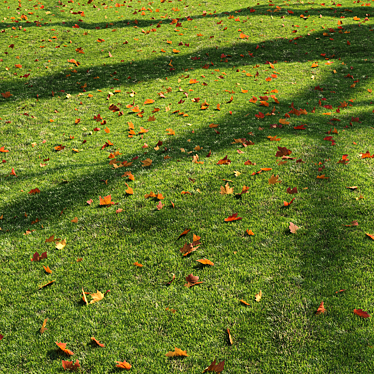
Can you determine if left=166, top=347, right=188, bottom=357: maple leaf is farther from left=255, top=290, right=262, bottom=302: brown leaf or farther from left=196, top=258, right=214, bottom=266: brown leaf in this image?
left=196, top=258, right=214, bottom=266: brown leaf

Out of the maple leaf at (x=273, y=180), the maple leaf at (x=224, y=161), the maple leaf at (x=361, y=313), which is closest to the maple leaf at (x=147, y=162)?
the maple leaf at (x=224, y=161)

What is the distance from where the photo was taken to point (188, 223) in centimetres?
362

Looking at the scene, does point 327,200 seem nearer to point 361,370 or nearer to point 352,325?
point 352,325

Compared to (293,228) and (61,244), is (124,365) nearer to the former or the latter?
(61,244)

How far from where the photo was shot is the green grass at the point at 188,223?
2395mm

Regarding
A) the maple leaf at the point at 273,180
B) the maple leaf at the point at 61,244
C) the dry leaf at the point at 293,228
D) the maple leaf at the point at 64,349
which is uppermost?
the maple leaf at the point at 273,180

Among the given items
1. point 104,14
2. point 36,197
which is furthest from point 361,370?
point 104,14

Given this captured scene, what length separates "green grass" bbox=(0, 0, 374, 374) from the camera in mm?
2395

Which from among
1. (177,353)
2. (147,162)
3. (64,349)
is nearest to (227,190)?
(147,162)

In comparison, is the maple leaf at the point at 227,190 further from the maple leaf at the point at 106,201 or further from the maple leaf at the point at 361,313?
the maple leaf at the point at 361,313

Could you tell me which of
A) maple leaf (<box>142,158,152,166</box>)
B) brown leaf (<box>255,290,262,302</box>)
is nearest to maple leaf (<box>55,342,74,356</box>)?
brown leaf (<box>255,290,262,302</box>)

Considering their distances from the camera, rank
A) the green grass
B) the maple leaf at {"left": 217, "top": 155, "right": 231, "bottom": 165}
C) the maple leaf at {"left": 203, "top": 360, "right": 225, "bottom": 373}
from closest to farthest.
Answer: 1. the maple leaf at {"left": 203, "top": 360, "right": 225, "bottom": 373}
2. the green grass
3. the maple leaf at {"left": 217, "top": 155, "right": 231, "bottom": 165}

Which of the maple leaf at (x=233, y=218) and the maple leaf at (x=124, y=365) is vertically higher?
the maple leaf at (x=233, y=218)

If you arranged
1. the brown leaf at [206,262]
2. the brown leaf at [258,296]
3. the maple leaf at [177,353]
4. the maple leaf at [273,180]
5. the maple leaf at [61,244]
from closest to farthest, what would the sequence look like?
the maple leaf at [177,353] < the brown leaf at [258,296] < the brown leaf at [206,262] < the maple leaf at [61,244] < the maple leaf at [273,180]
